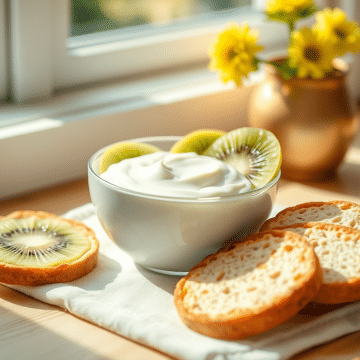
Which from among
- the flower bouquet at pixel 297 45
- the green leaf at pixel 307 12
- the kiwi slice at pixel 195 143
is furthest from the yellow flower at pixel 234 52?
the kiwi slice at pixel 195 143

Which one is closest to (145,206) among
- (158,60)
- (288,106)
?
(288,106)

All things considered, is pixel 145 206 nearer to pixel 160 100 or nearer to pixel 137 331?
pixel 137 331

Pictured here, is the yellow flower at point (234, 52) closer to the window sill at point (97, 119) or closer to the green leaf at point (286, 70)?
the green leaf at point (286, 70)

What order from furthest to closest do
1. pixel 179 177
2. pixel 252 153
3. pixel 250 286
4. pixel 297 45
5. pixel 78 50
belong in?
1. pixel 78 50
2. pixel 297 45
3. pixel 252 153
4. pixel 179 177
5. pixel 250 286

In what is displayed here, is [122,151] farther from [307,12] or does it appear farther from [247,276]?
[307,12]

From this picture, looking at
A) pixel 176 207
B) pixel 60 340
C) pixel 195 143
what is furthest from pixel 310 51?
pixel 60 340
